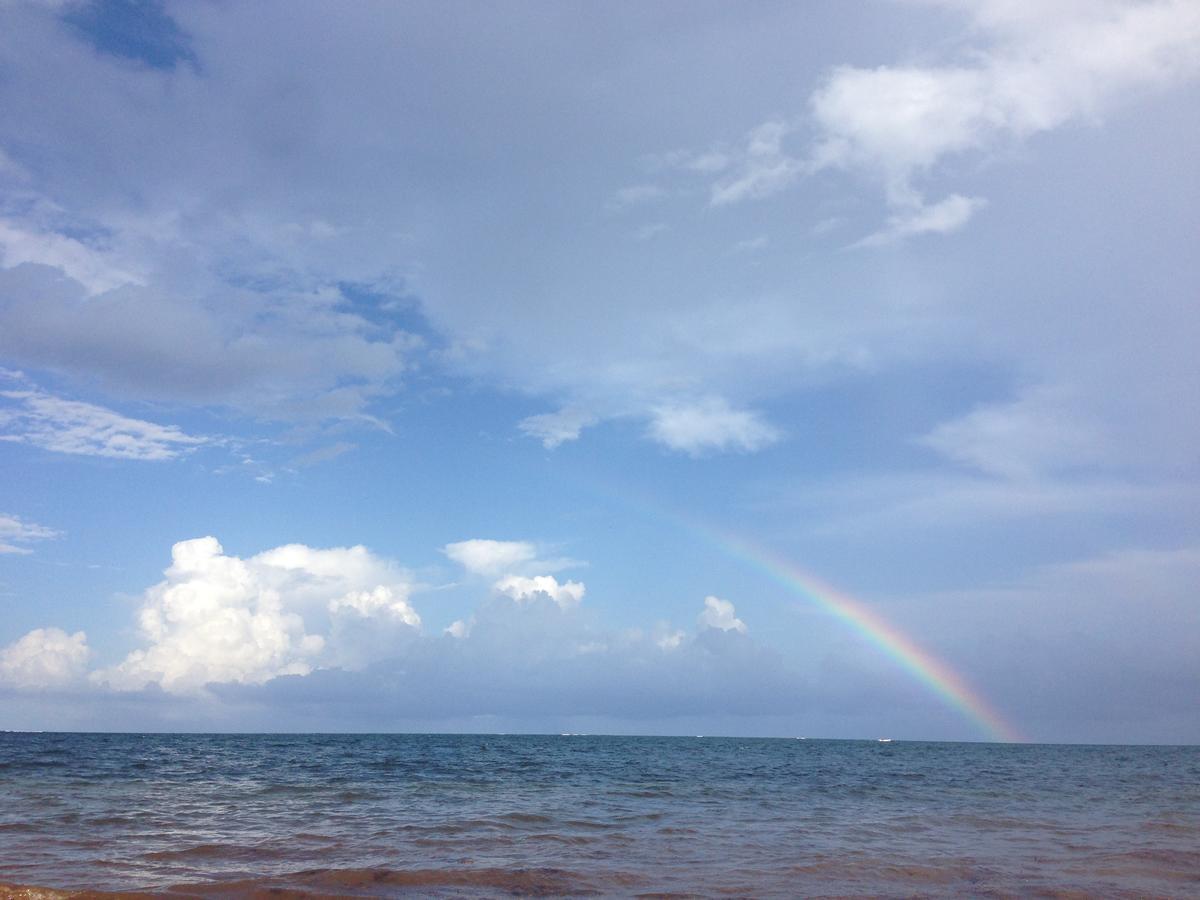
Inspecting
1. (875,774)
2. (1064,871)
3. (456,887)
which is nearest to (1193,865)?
(1064,871)

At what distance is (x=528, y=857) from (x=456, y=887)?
3.42 metres

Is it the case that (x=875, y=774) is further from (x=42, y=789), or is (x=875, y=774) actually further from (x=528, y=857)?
(x=42, y=789)

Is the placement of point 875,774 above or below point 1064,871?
below

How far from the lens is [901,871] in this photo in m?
16.7

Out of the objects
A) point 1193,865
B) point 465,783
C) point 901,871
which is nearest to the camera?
point 901,871

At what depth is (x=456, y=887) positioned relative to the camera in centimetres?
1464

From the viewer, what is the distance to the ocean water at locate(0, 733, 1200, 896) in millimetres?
15164

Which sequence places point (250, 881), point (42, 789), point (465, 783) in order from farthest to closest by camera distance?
1. point (465, 783)
2. point (42, 789)
3. point (250, 881)

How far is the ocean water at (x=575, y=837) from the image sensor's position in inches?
597

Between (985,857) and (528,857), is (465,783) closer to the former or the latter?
(528,857)

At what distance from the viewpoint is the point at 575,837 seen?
20.7m

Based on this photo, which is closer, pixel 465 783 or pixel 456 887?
pixel 456 887

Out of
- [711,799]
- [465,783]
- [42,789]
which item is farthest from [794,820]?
[42,789]

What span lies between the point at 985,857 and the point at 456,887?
12.7 metres
